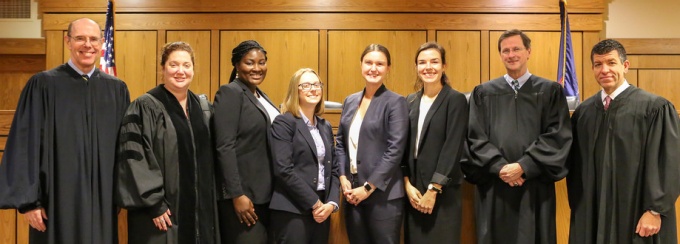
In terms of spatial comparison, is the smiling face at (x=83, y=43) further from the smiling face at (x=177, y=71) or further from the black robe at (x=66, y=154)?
the smiling face at (x=177, y=71)

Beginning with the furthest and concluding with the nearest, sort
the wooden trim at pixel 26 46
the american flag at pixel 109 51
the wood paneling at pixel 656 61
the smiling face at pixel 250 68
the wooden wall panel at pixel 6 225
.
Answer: the wood paneling at pixel 656 61
the wooden trim at pixel 26 46
the american flag at pixel 109 51
the wooden wall panel at pixel 6 225
the smiling face at pixel 250 68

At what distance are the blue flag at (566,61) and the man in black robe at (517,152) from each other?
344 centimetres

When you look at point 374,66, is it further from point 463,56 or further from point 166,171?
point 463,56

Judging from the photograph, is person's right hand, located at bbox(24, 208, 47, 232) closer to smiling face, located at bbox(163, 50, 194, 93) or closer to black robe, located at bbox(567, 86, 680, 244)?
smiling face, located at bbox(163, 50, 194, 93)

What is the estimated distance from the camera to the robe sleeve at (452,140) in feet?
10.4

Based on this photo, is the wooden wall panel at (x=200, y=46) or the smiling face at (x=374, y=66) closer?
the smiling face at (x=374, y=66)

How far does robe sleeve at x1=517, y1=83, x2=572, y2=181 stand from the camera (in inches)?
126

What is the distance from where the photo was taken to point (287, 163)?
313cm

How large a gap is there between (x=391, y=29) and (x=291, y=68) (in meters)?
1.36

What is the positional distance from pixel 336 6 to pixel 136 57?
261 cm

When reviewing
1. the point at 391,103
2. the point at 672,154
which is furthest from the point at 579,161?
the point at 391,103

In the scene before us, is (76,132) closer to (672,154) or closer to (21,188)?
(21,188)

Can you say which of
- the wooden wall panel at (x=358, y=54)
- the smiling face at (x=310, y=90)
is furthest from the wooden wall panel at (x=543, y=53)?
the smiling face at (x=310, y=90)

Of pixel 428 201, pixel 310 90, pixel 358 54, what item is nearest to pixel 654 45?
pixel 358 54
